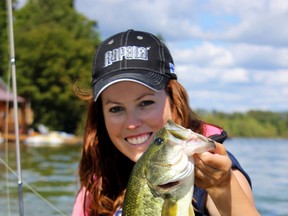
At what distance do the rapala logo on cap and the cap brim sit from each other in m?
0.10

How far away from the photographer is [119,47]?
11.7 feet

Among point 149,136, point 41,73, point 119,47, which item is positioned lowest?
point 149,136

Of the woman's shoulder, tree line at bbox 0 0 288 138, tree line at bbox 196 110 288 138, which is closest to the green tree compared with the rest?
tree line at bbox 0 0 288 138

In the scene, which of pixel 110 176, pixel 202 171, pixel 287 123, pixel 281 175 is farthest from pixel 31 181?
pixel 287 123

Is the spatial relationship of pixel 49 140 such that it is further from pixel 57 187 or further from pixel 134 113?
pixel 134 113

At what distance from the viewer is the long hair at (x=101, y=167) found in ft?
13.0

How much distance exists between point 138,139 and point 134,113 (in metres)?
0.15

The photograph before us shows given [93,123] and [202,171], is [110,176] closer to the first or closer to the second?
[93,123]

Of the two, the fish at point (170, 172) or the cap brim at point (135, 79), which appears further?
the cap brim at point (135, 79)

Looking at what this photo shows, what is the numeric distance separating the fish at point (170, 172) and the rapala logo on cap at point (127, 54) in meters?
0.88

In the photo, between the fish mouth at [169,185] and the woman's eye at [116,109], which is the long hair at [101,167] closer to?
the woman's eye at [116,109]

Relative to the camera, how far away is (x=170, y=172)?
8.50ft

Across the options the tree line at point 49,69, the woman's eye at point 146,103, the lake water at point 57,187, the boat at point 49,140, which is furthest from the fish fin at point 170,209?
the tree line at point 49,69

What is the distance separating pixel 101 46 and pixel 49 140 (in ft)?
123
